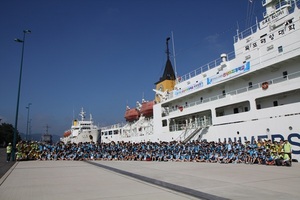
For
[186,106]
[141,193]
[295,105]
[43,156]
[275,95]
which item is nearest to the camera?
[141,193]

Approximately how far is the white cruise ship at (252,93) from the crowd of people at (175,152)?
4.96 ft

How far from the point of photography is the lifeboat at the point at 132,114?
1392 inches

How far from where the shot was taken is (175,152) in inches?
633

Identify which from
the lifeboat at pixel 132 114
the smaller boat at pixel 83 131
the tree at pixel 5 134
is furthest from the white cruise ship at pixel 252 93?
the tree at pixel 5 134

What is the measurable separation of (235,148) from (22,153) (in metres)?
14.4

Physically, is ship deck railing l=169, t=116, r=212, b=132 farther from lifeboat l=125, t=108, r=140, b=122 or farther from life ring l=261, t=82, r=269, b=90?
lifeboat l=125, t=108, r=140, b=122

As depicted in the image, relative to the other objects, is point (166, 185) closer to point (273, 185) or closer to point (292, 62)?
point (273, 185)

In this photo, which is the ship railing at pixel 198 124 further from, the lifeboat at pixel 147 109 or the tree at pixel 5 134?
the tree at pixel 5 134

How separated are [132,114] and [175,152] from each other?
67.0ft

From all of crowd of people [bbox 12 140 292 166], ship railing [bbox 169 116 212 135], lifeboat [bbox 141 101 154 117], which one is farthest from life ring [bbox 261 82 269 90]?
lifeboat [bbox 141 101 154 117]

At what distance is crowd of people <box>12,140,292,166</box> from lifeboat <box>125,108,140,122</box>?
16931 millimetres

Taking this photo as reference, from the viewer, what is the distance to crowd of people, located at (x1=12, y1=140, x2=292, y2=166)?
1155cm

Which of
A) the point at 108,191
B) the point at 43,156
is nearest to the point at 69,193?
the point at 108,191

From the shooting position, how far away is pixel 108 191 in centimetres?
613
